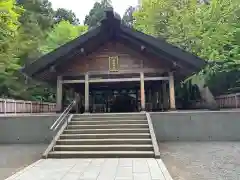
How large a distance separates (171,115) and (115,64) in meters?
3.67

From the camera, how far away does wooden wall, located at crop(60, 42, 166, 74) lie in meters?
Answer: 12.4

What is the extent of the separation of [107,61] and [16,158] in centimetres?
638

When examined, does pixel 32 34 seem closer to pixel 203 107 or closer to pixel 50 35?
pixel 50 35

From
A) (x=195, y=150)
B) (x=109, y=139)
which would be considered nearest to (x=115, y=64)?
(x=109, y=139)

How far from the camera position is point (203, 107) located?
18.3 m

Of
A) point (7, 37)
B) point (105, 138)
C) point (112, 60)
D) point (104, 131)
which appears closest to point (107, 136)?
point (105, 138)

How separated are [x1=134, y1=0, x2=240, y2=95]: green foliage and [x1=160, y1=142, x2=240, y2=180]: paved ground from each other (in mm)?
6290

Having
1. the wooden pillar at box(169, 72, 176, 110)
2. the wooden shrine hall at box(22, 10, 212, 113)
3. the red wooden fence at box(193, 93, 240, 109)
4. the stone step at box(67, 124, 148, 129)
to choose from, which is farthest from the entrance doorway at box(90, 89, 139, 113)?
the stone step at box(67, 124, 148, 129)

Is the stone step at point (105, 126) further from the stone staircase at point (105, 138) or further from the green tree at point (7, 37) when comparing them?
the green tree at point (7, 37)

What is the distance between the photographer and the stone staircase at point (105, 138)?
7.39 meters

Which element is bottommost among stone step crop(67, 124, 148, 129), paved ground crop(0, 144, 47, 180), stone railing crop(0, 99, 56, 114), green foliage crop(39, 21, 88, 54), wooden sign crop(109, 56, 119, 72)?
paved ground crop(0, 144, 47, 180)

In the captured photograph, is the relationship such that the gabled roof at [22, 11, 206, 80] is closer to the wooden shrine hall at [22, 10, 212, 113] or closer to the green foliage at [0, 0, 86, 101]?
the wooden shrine hall at [22, 10, 212, 113]

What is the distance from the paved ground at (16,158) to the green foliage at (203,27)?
10.3 m

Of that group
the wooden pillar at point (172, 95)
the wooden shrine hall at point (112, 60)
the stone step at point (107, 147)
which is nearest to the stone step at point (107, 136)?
the stone step at point (107, 147)
